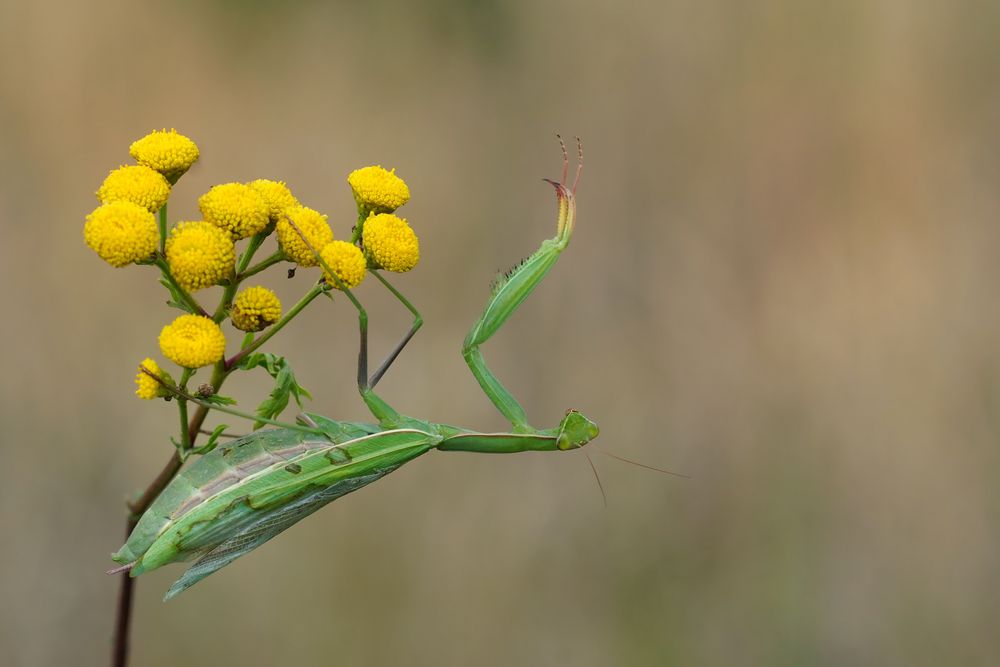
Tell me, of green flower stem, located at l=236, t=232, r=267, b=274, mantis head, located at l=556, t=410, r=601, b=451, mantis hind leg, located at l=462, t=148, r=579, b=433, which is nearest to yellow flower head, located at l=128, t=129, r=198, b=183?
green flower stem, located at l=236, t=232, r=267, b=274

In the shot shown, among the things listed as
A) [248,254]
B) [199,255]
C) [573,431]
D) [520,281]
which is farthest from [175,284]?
[573,431]

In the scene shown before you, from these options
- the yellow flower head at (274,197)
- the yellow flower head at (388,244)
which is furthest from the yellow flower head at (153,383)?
the yellow flower head at (388,244)

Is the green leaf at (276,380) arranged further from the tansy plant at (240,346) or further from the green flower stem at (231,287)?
the green flower stem at (231,287)

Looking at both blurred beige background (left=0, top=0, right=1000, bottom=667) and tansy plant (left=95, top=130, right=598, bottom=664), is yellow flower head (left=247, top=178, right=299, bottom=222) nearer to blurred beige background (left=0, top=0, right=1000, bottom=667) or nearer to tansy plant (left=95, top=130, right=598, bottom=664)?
tansy plant (left=95, top=130, right=598, bottom=664)

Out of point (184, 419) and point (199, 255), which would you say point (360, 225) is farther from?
point (184, 419)

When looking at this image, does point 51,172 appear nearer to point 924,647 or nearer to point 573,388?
point 573,388
